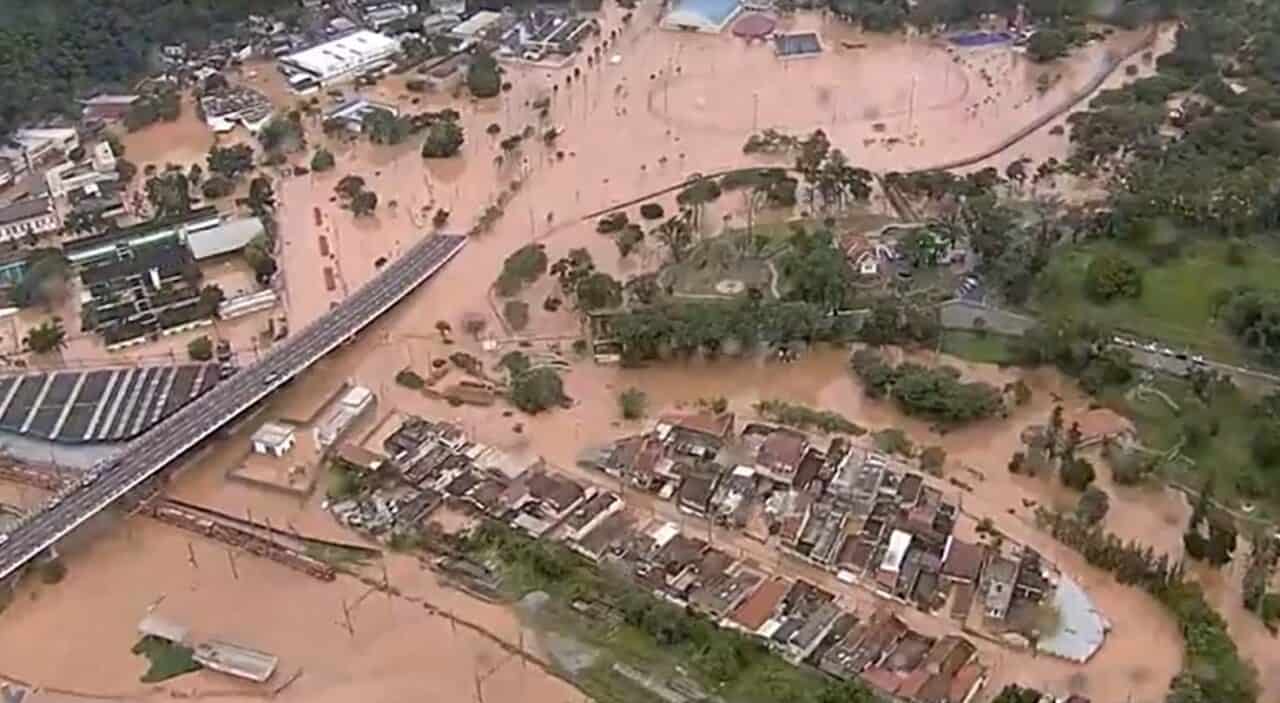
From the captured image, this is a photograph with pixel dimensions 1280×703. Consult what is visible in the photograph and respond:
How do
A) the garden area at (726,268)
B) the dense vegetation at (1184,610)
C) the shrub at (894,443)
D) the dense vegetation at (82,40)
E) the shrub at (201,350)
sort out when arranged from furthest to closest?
the dense vegetation at (82,40) < the garden area at (726,268) < the shrub at (201,350) < the shrub at (894,443) < the dense vegetation at (1184,610)

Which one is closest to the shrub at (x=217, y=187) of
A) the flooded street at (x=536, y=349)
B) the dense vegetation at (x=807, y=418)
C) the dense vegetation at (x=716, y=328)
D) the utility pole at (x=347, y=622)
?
the flooded street at (x=536, y=349)

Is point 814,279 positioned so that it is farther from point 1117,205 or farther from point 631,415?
point 1117,205

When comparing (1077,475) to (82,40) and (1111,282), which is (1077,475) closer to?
(1111,282)

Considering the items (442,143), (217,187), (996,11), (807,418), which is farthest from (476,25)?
(807,418)

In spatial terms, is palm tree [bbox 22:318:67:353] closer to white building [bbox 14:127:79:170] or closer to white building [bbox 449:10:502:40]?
white building [bbox 14:127:79:170]

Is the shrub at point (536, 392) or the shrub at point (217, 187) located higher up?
the shrub at point (217, 187)

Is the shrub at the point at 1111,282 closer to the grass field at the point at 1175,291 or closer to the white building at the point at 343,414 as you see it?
the grass field at the point at 1175,291
